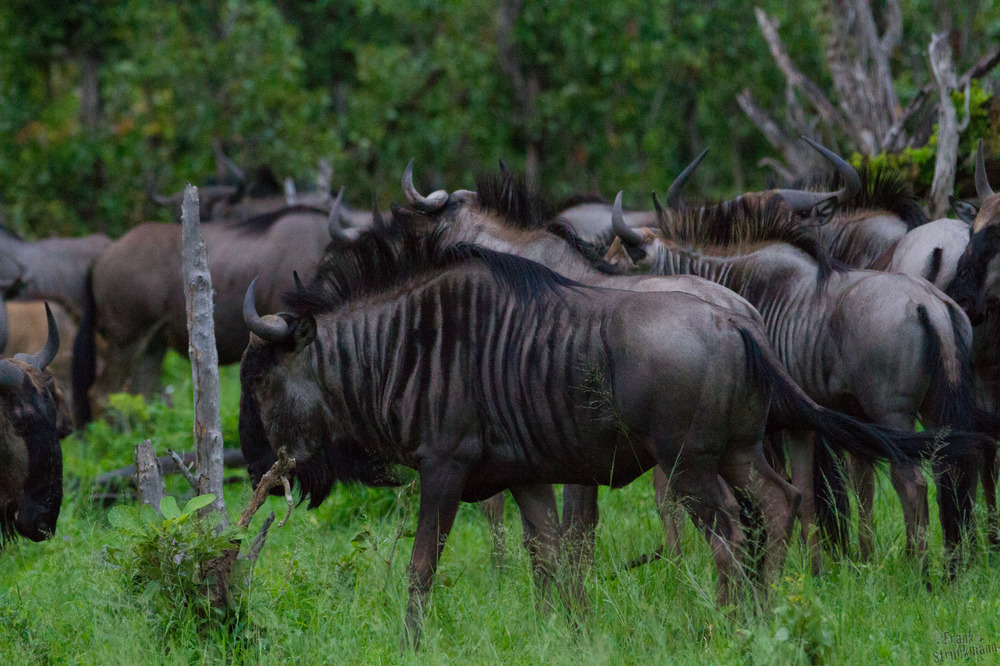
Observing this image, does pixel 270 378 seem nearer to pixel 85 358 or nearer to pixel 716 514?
pixel 716 514

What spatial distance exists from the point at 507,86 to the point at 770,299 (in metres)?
10.9

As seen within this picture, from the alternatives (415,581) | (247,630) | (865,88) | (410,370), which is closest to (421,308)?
(410,370)

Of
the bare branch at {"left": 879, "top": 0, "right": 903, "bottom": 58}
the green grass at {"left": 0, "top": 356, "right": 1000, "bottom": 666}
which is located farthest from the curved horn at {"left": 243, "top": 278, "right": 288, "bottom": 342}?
the bare branch at {"left": 879, "top": 0, "right": 903, "bottom": 58}

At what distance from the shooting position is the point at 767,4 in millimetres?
14820

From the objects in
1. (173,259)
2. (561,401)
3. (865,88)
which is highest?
(865,88)

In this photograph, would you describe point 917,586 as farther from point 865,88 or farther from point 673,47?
point 673,47

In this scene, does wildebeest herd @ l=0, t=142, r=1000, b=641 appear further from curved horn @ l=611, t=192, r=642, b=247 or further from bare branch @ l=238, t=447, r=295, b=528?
bare branch @ l=238, t=447, r=295, b=528

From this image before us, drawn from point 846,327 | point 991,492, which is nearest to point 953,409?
point 846,327

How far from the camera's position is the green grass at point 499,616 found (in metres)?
3.83

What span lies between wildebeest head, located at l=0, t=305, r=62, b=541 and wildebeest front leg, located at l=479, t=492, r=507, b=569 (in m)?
1.85

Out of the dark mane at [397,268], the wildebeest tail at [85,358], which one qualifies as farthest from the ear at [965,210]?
the wildebeest tail at [85,358]

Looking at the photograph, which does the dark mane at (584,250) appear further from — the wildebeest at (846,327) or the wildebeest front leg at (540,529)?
the wildebeest front leg at (540,529)

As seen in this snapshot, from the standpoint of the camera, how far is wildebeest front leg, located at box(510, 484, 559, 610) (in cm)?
461

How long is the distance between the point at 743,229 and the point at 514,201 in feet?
3.81
